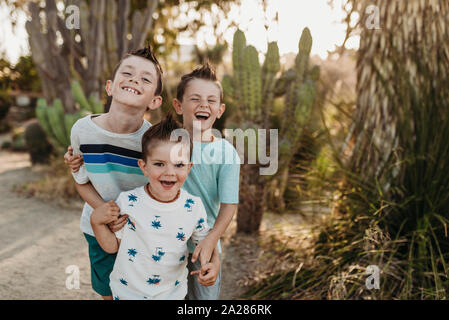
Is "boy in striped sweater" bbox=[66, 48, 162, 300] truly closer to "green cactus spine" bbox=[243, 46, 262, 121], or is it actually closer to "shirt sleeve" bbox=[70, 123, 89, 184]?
"shirt sleeve" bbox=[70, 123, 89, 184]

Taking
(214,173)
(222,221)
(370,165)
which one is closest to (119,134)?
(214,173)

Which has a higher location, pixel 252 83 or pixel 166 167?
pixel 252 83

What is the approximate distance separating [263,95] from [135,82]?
213 centimetres

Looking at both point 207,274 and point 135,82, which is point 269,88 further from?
point 207,274

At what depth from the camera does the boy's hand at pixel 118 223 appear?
132 centimetres

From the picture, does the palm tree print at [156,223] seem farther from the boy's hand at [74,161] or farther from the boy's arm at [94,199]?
the boy's hand at [74,161]

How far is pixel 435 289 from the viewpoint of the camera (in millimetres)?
2066

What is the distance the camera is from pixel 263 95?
3.37m

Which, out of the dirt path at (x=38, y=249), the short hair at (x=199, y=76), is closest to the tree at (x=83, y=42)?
the dirt path at (x=38, y=249)

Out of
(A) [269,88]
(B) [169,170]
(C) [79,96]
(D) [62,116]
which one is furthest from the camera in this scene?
(D) [62,116]

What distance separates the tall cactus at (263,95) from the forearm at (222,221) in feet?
5.24
